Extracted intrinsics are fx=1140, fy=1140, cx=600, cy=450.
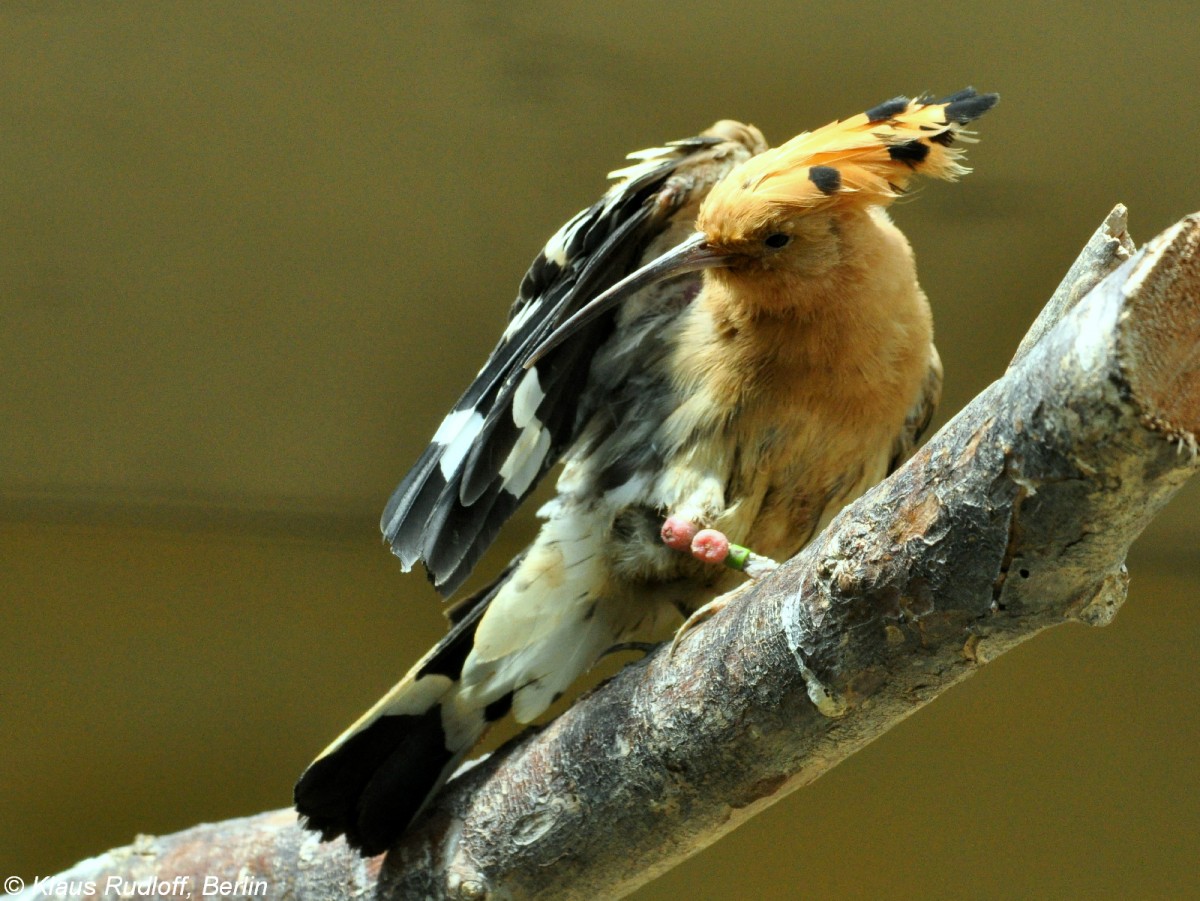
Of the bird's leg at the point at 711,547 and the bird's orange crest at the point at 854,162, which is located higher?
the bird's orange crest at the point at 854,162

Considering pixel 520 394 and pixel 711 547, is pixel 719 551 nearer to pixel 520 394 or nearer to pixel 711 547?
pixel 711 547

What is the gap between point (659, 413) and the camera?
1520 millimetres

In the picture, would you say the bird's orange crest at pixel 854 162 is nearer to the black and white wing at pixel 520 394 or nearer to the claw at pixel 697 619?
the black and white wing at pixel 520 394

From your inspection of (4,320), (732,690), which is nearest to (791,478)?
(732,690)

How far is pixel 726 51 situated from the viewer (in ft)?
5.67

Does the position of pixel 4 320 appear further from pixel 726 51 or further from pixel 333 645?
pixel 726 51

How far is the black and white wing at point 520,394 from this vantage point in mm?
1408

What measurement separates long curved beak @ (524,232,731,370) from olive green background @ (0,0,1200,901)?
0.46m

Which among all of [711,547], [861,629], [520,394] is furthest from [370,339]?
[861,629]

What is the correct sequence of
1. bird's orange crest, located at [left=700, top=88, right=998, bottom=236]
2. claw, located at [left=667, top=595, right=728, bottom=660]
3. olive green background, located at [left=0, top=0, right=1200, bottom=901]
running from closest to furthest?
claw, located at [left=667, top=595, right=728, bottom=660] < bird's orange crest, located at [left=700, top=88, right=998, bottom=236] < olive green background, located at [left=0, top=0, right=1200, bottom=901]

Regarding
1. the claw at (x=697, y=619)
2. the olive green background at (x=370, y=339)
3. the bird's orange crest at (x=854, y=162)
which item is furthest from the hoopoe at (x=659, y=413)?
the olive green background at (x=370, y=339)

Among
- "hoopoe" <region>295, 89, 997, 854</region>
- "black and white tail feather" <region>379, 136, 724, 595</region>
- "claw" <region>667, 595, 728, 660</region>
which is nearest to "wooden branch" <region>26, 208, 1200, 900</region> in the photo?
"claw" <region>667, 595, 728, 660</region>

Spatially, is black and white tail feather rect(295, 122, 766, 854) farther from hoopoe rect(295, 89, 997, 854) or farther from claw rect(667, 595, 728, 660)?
claw rect(667, 595, 728, 660)

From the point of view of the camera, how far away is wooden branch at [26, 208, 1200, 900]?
2.30 feet
